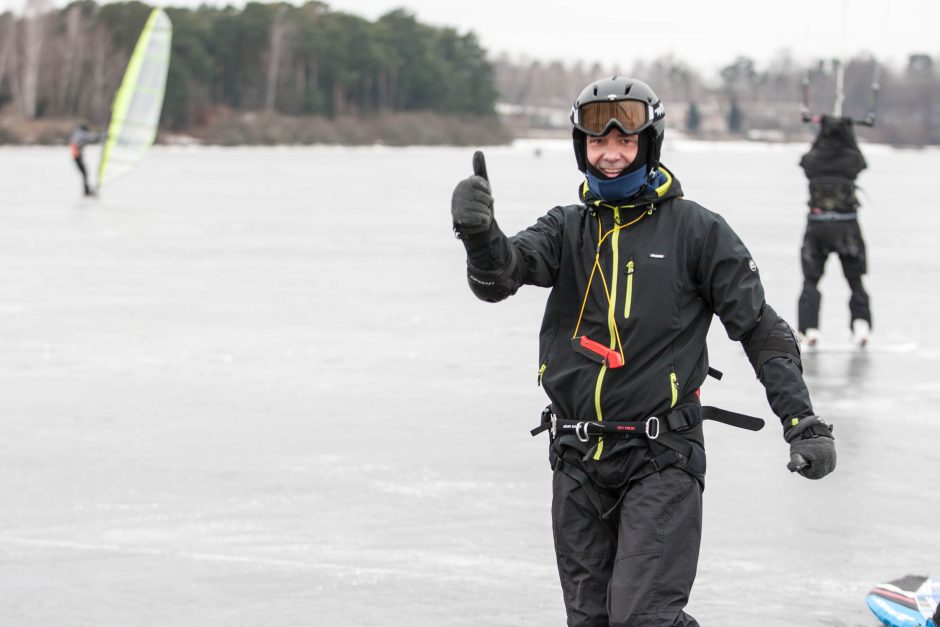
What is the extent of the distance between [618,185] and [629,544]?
2.68 ft

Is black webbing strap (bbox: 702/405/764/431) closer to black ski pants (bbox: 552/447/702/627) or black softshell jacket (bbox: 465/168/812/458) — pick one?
black softshell jacket (bbox: 465/168/812/458)

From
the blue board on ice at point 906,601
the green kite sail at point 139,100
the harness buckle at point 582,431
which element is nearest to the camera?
the harness buckle at point 582,431

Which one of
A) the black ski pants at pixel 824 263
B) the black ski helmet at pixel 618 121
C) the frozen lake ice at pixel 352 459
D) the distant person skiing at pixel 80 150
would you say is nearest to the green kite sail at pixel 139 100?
the distant person skiing at pixel 80 150

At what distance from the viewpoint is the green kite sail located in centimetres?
2703

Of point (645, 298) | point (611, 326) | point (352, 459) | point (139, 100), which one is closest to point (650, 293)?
point (645, 298)

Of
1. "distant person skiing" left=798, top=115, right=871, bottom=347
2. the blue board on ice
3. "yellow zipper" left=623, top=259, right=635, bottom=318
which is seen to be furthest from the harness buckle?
"distant person skiing" left=798, top=115, right=871, bottom=347

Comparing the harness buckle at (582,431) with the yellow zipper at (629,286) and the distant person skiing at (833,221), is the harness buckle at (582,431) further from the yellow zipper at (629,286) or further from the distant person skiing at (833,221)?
the distant person skiing at (833,221)

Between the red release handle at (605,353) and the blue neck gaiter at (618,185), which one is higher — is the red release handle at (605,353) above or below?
below

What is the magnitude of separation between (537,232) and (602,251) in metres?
0.17

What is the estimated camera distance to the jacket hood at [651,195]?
356cm

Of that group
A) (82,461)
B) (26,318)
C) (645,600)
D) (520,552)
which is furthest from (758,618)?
(26,318)

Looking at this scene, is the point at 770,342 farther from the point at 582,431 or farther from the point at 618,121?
the point at 618,121

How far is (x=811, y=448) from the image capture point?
3402 millimetres

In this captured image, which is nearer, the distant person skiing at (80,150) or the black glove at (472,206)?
the black glove at (472,206)
